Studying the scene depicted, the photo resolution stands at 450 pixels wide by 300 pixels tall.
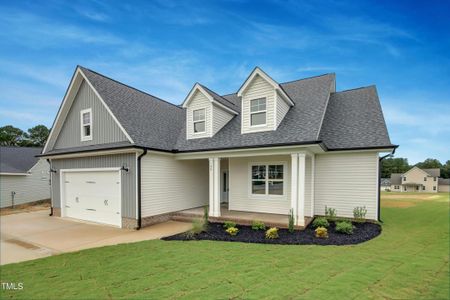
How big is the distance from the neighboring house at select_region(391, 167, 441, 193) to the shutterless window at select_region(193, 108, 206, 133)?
6975 centimetres

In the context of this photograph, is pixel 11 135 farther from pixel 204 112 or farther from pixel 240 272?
pixel 240 272

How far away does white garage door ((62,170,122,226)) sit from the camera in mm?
10453

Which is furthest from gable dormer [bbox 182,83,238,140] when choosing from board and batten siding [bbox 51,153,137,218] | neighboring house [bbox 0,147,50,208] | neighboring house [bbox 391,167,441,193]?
neighboring house [bbox 391,167,441,193]

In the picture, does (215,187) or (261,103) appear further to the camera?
(261,103)

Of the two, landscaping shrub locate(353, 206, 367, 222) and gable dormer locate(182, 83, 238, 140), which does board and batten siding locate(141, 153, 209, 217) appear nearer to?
gable dormer locate(182, 83, 238, 140)

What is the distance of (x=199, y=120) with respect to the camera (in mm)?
12203

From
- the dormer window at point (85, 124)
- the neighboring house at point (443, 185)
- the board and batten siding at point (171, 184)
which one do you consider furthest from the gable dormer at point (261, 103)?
the neighboring house at point (443, 185)

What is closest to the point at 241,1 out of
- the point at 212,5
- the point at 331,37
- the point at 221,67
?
the point at 212,5


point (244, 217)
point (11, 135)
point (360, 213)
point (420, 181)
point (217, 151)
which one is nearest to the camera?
point (360, 213)

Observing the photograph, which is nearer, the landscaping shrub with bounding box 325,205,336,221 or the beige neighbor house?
the landscaping shrub with bounding box 325,205,336,221

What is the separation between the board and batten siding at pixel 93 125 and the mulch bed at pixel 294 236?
5.67 m

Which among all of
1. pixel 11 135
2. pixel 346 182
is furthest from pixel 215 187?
pixel 11 135

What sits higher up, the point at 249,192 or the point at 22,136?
the point at 22,136

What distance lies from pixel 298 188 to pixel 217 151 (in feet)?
12.7
